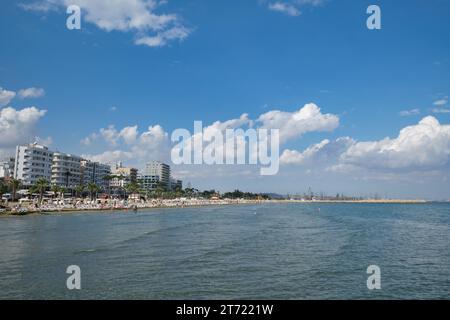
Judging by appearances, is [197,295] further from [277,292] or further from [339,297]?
[339,297]

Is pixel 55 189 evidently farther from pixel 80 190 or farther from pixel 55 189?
pixel 80 190

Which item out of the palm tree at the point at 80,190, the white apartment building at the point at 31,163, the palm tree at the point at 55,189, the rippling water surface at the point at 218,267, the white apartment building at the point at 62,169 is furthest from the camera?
the white apartment building at the point at 62,169

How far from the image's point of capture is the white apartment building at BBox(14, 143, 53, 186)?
168750 mm

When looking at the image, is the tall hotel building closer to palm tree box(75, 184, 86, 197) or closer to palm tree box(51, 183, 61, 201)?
palm tree box(75, 184, 86, 197)

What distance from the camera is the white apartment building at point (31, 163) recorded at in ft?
554

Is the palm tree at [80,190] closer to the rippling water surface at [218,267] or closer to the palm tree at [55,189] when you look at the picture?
the palm tree at [55,189]

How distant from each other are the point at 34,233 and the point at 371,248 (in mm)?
44967

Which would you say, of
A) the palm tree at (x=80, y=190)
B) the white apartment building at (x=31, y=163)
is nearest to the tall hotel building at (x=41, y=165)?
the white apartment building at (x=31, y=163)

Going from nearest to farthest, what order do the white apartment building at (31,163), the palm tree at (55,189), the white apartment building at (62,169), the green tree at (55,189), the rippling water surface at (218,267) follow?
the rippling water surface at (218,267)
the palm tree at (55,189)
the green tree at (55,189)
the white apartment building at (31,163)
the white apartment building at (62,169)

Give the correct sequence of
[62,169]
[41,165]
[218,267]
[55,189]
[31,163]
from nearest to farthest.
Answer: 1. [218,267]
2. [55,189]
3. [31,163]
4. [41,165]
5. [62,169]

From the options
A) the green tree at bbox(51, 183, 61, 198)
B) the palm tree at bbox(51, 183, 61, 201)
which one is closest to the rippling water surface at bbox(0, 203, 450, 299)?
the palm tree at bbox(51, 183, 61, 201)

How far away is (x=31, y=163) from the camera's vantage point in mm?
172250

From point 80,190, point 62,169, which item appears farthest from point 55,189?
point 62,169

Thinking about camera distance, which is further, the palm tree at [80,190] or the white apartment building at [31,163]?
the palm tree at [80,190]
